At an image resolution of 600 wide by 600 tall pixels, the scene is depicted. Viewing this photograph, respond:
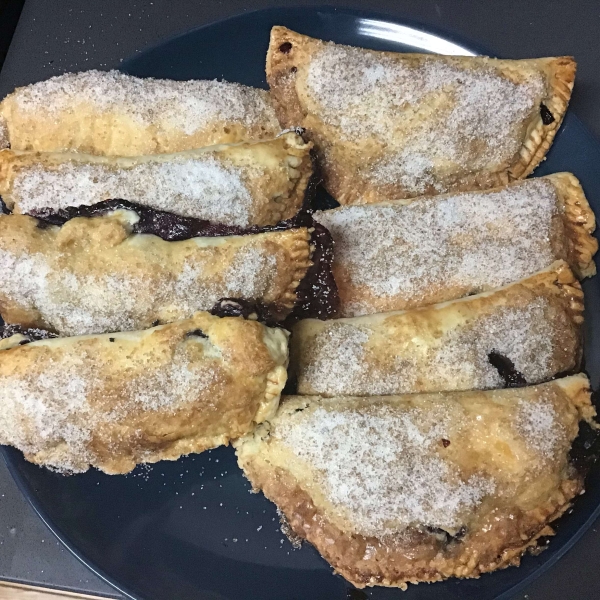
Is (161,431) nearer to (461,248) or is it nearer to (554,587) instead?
(461,248)

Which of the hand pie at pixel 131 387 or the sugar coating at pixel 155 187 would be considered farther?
the sugar coating at pixel 155 187

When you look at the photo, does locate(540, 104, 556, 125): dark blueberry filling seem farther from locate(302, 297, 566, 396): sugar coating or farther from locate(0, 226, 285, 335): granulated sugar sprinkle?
locate(0, 226, 285, 335): granulated sugar sprinkle

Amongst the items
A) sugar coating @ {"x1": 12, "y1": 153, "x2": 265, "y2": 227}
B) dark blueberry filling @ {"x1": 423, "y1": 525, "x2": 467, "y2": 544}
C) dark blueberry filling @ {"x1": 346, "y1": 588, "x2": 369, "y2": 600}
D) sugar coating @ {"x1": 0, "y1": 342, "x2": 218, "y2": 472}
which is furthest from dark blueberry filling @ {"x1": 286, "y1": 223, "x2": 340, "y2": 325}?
dark blueberry filling @ {"x1": 346, "y1": 588, "x2": 369, "y2": 600}

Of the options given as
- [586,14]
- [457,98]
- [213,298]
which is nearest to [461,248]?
[457,98]

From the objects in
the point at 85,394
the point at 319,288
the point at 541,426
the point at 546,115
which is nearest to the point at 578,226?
the point at 546,115

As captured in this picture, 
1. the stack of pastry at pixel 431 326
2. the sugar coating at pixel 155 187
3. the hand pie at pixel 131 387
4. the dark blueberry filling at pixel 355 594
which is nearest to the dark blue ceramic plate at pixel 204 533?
the dark blueberry filling at pixel 355 594

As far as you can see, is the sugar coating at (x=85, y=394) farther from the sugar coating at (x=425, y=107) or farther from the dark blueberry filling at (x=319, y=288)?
the sugar coating at (x=425, y=107)
